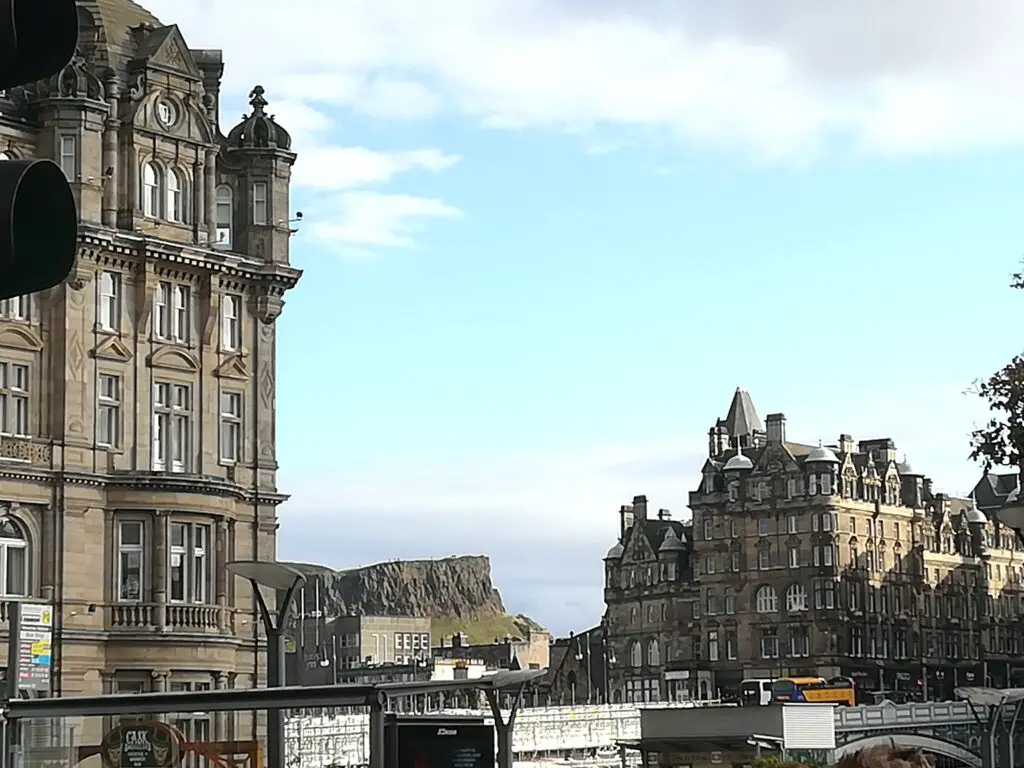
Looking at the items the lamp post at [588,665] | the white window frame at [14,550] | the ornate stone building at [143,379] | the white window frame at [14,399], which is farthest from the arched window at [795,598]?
the white window frame at [14,550]

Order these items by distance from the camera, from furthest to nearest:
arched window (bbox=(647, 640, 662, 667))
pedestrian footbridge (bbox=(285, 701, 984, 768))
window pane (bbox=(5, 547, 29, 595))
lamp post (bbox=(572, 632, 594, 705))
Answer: lamp post (bbox=(572, 632, 594, 705)) → arched window (bbox=(647, 640, 662, 667)) → pedestrian footbridge (bbox=(285, 701, 984, 768)) → window pane (bbox=(5, 547, 29, 595))

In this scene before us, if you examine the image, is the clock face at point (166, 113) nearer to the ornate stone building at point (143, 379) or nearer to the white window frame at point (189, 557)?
the ornate stone building at point (143, 379)

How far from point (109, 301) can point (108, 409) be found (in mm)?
2666

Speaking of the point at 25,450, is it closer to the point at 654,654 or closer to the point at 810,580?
the point at 810,580

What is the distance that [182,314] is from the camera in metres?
50.3

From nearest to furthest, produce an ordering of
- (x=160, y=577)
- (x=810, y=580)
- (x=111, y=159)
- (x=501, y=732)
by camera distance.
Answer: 1. (x=501, y=732)
2. (x=160, y=577)
3. (x=111, y=159)
4. (x=810, y=580)

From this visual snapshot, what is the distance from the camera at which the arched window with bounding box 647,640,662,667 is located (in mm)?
139875

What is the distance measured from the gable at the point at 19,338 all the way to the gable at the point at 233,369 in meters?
4.96

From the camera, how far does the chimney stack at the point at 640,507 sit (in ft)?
482

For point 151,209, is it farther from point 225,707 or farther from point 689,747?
point 689,747

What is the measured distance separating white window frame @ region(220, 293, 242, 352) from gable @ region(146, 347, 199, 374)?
4.10 feet

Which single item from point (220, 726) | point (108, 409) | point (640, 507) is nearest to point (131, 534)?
point (108, 409)

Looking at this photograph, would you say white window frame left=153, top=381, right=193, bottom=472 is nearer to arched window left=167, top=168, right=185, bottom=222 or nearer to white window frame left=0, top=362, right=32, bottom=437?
white window frame left=0, top=362, right=32, bottom=437

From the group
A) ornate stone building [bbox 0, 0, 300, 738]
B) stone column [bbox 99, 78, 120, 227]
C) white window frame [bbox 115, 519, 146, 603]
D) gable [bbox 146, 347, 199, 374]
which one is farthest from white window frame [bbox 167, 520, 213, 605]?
stone column [bbox 99, 78, 120, 227]
